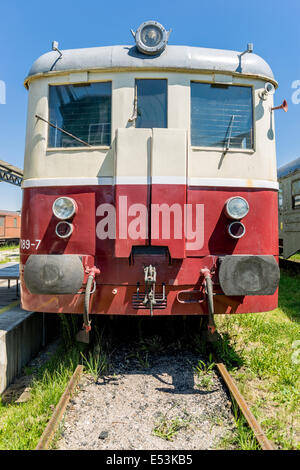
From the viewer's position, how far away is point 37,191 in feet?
11.9

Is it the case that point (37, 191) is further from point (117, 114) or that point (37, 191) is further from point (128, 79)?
point (128, 79)

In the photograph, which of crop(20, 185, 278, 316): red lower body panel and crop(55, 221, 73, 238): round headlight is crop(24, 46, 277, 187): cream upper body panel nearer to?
crop(20, 185, 278, 316): red lower body panel

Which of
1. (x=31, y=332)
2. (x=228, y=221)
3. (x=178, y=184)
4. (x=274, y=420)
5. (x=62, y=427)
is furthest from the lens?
(x=31, y=332)

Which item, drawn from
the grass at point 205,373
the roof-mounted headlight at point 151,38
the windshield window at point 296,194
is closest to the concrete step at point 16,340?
the grass at point 205,373

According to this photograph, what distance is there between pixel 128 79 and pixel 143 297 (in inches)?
93.4

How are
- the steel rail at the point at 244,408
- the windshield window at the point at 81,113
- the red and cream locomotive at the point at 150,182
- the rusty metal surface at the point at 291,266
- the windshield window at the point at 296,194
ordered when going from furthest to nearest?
the rusty metal surface at the point at 291,266
the windshield window at the point at 296,194
the windshield window at the point at 81,113
the red and cream locomotive at the point at 150,182
the steel rail at the point at 244,408

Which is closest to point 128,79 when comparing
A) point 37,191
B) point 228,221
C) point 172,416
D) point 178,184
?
point 178,184

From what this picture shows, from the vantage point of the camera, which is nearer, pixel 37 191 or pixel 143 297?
pixel 143 297

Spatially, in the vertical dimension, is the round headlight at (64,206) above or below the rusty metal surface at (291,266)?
above

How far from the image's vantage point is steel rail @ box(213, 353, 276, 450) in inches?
96.8

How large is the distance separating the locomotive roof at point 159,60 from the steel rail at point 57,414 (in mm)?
3324

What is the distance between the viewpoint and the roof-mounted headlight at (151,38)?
11.7 ft

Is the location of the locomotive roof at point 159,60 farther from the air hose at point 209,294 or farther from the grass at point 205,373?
the grass at point 205,373

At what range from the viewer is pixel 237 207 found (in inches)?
134
